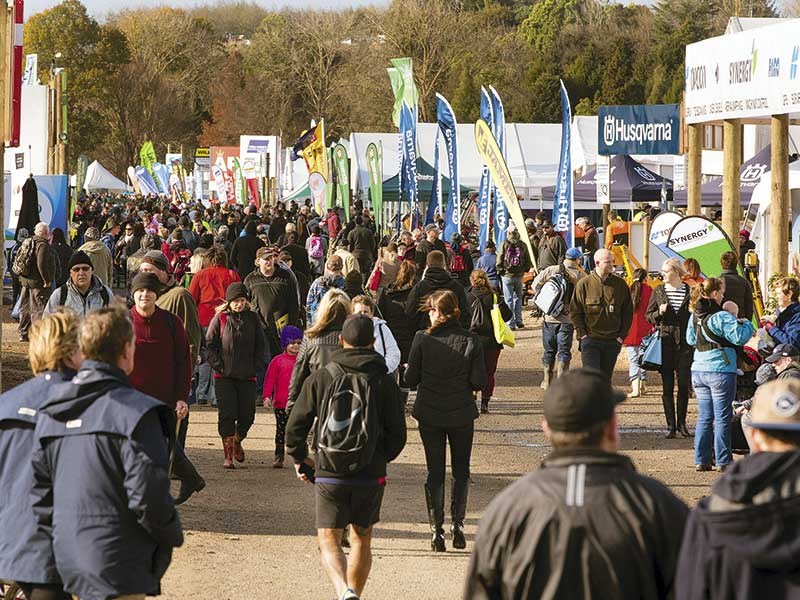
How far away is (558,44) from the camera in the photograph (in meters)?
83.7

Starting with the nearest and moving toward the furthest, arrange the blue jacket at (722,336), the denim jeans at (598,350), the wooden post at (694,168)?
the blue jacket at (722,336)
the denim jeans at (598,350)
the wooden post at (694,168)

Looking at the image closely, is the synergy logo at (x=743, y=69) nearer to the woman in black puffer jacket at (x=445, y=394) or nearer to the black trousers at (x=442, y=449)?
the woman in black puffer jacket at (x=445, y=394)

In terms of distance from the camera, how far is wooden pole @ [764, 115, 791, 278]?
16.0m

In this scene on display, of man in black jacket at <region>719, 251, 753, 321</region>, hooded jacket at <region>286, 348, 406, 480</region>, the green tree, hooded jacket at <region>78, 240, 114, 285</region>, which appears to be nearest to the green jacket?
man in black jacket at <region>719, 251, 753, 321</region>

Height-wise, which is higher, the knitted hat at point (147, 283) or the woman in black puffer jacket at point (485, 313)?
the knitted hat at point (147, 283)

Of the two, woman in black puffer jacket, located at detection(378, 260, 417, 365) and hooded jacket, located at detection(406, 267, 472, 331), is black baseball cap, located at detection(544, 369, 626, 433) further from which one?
woman in black puffer jacket, located at detection(378, 260, 417, 365)

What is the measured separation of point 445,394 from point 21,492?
4.00 metres

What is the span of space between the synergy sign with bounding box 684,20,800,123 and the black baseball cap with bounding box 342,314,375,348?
29.4 feet

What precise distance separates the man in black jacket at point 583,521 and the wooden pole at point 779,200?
41.2 ft

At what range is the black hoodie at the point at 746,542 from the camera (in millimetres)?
3641

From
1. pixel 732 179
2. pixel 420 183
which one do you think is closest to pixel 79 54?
pixel 420 183

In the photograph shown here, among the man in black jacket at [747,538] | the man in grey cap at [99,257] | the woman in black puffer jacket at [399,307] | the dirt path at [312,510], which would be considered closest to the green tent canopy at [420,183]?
the man in grey cap at [99,257]

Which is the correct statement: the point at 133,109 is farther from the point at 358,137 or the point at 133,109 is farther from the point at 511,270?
the point at 511,270

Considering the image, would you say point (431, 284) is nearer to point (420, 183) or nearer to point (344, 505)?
point (344, 505)
